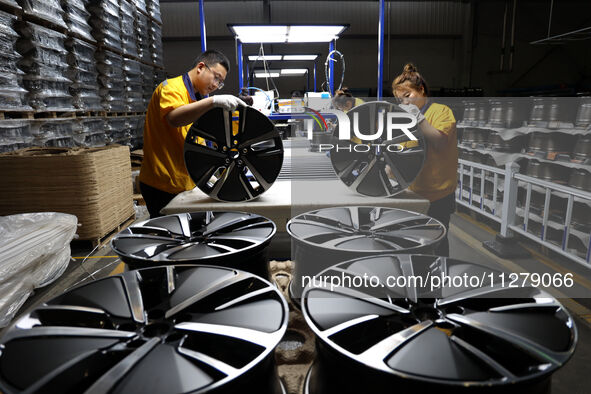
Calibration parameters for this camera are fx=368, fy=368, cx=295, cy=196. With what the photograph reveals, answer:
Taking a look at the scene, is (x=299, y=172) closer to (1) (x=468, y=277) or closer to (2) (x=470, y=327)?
(1) (x=468, y=277)

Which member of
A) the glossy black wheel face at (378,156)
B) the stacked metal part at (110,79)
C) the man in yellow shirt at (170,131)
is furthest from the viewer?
the stacked metal part at (110,79)

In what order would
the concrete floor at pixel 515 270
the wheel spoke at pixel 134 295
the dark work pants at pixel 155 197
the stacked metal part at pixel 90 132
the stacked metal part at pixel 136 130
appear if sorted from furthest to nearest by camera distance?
the stacked metal part at pixel 136 130, the stacked metal part at pixel 90 132, the dark work pants at pixel 155 197, the concrete floor at pixel 515 270, the wheel spoke at pixel 134 295

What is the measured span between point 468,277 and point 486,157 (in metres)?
4.78

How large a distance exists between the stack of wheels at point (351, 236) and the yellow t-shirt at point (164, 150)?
125cm

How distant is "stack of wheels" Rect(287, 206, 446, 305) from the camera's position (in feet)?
3.43

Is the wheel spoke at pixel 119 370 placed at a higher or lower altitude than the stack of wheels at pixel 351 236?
lower

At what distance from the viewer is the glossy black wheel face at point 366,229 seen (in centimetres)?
115

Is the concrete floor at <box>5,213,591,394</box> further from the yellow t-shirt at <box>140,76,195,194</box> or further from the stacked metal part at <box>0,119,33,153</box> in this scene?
the stacked metal part at <box>0,119,33,153</box>

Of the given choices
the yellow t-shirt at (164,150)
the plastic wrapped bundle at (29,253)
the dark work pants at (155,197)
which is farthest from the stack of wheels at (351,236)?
the plastic wrapped bundle at (29,253)

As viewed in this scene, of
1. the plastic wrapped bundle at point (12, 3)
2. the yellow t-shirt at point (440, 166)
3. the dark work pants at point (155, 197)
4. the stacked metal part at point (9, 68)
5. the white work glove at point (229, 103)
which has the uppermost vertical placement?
the plastic wrapped bundle at point (12, 3)

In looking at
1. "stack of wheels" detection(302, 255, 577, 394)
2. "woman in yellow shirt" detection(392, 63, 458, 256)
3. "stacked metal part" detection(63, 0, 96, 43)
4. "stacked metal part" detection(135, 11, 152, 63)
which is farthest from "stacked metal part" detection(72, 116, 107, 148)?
"stack of wheels" detection(302, 255, 577, 394)

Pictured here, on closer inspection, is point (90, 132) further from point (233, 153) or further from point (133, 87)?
point (233, 153)

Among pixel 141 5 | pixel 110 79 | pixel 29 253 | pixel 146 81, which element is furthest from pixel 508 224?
pixel 141 5

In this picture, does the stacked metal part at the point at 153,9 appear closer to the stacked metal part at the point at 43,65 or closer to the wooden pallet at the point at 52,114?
the wooden pallet at the point at 52,114
